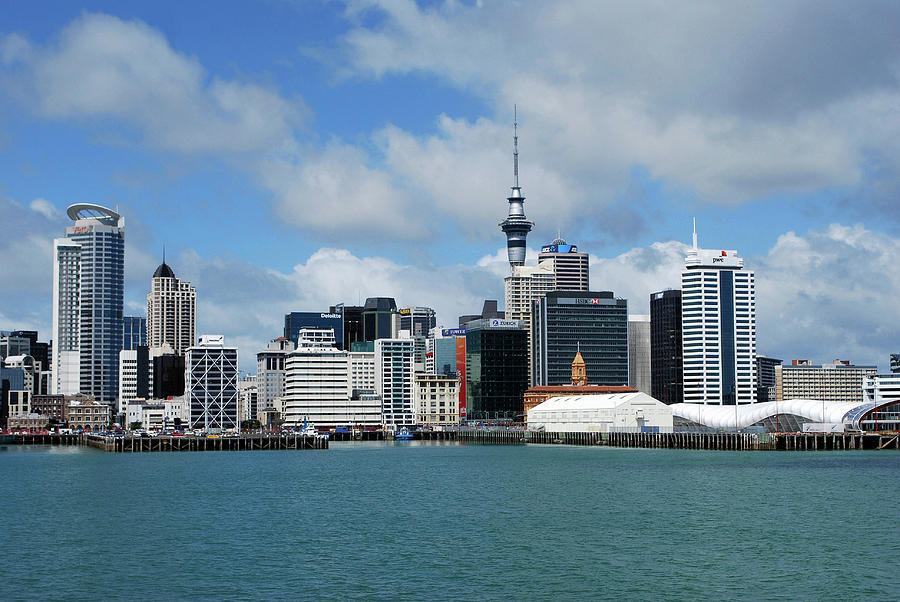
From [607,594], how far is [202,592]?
19.4 metres

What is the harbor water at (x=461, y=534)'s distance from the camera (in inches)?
2251

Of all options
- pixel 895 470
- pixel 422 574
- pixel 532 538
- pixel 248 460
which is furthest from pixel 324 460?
pixel 422 574

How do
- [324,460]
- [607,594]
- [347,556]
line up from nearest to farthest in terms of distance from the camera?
[607,594], [347,556], [324,460]

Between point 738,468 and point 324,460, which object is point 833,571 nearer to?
point 738,468

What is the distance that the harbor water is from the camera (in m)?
57.2

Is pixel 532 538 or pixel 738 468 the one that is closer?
pixel 532 538

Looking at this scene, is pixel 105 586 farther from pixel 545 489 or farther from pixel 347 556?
pixel 545 489

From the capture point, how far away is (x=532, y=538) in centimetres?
7206

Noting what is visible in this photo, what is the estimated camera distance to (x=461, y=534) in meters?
74.9

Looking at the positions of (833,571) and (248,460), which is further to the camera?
(248,460)

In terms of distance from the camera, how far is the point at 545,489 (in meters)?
106

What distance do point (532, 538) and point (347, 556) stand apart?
40.7ft

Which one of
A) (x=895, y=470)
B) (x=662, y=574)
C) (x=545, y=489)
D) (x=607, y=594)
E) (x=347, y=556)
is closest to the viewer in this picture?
(x=607, y=594)

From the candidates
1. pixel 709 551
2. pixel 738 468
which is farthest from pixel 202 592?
pixel 738 468
